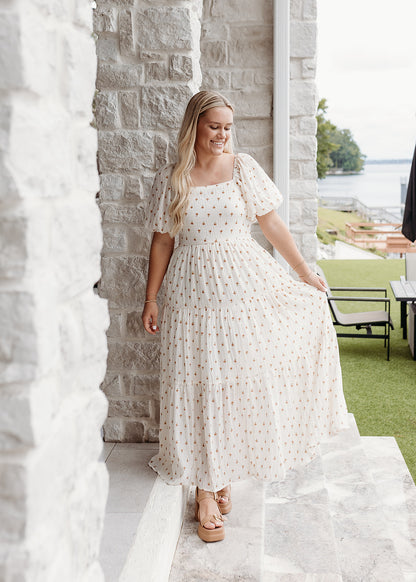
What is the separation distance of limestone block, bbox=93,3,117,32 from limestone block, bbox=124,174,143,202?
666 mm

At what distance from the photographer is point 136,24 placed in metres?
2.91

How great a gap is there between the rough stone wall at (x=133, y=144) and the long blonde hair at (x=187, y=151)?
1.39ft

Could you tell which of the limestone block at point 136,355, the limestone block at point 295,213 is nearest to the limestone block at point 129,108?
the limestone block at point 136,355

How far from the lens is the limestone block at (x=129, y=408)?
3.27m

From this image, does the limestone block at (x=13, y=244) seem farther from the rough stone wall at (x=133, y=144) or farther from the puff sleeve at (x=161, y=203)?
the rough stone wall at (x=133, y=144)

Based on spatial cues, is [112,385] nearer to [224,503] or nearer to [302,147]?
[224,503]

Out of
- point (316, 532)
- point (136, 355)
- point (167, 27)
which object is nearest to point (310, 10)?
point (167, 27)

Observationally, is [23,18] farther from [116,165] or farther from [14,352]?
[116,165]

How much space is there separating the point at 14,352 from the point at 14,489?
0.21 metres

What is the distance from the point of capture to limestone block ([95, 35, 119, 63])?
2957 millimetres

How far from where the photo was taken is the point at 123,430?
3295 millimetres

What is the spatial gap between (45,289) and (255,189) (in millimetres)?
1731

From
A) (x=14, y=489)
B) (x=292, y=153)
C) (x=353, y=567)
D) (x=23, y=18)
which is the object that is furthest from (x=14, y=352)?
(x=292, y=153)

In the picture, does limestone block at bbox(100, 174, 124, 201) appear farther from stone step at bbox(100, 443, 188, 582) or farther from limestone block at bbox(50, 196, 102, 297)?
limestone block at bbox(50, 196, 102, 297)
